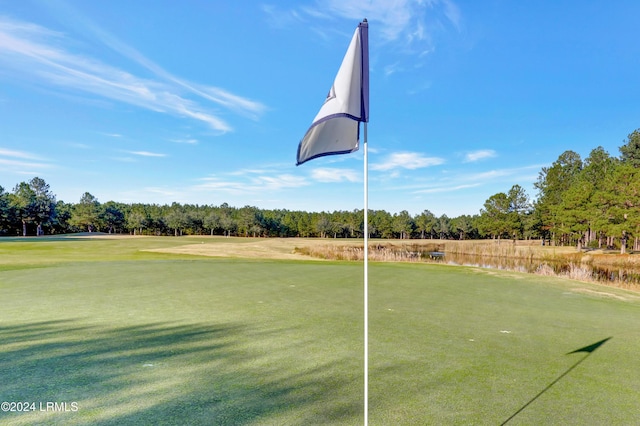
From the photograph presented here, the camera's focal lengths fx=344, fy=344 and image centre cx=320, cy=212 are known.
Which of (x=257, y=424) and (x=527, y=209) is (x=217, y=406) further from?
(x=527, y=209)

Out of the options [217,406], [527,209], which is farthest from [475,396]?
[527,209]

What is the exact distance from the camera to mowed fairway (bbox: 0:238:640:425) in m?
3.48

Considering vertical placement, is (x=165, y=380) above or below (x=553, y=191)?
below

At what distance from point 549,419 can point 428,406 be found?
117cm

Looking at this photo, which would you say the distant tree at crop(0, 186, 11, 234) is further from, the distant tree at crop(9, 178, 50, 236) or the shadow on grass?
the shadow on grass

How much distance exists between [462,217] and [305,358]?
129 meters

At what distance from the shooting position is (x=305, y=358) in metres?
4.84

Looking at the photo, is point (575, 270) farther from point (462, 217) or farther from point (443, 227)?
point (462, 217)

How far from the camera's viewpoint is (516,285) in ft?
42.1

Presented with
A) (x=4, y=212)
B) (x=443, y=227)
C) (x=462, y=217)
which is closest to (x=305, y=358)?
(x=4, y=212)

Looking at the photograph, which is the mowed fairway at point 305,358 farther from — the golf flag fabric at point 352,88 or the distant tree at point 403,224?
the distant tree at point 403,224

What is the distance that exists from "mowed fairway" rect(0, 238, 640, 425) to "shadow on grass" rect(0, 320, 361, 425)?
20 mm

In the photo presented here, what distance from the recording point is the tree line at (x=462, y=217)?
4178 cm

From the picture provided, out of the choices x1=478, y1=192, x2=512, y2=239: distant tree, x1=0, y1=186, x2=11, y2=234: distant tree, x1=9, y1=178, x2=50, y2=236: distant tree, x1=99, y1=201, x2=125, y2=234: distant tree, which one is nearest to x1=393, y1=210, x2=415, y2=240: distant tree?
x1=478, y1=192, x2=512, y2=239: distant tree
